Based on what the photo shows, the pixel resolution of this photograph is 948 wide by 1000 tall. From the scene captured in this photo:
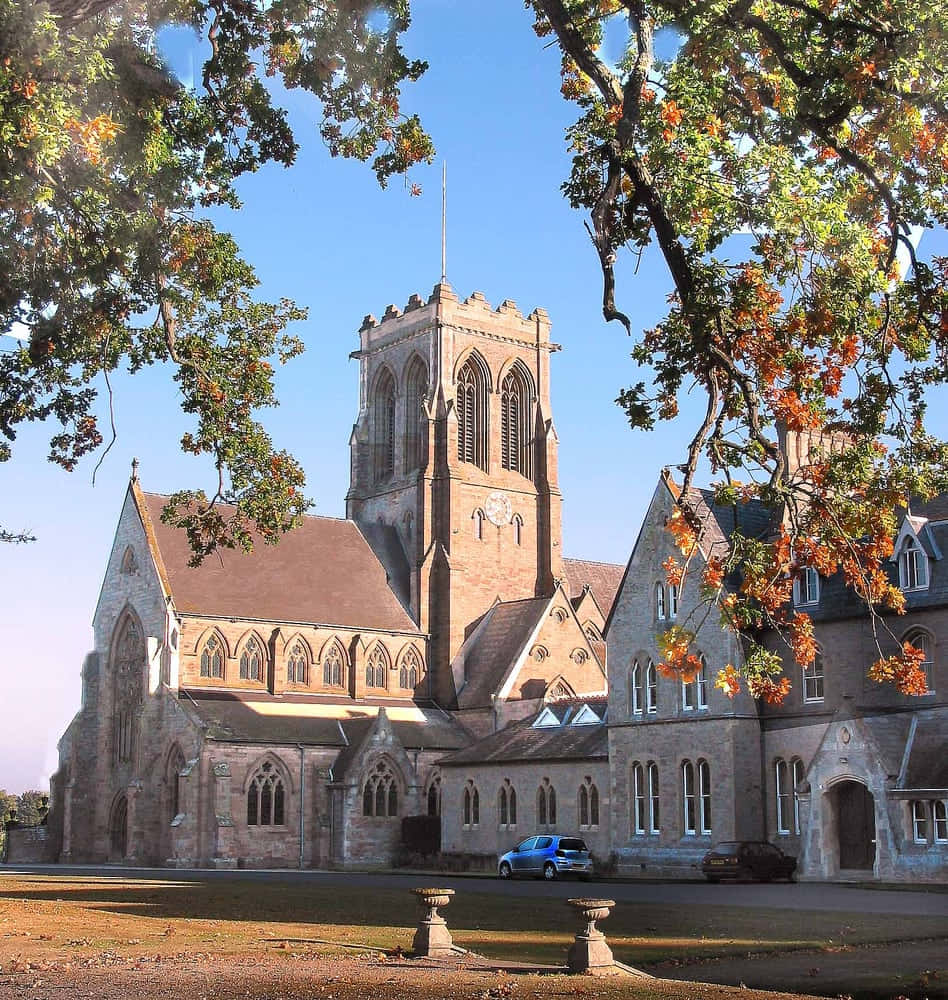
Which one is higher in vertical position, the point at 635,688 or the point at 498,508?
the point at 498,508

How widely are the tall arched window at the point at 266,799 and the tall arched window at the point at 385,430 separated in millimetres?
21115

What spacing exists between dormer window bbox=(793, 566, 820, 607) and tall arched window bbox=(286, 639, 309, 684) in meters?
28.3

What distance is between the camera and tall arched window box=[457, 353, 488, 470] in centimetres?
7319

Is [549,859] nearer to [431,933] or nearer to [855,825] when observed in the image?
[855,825]

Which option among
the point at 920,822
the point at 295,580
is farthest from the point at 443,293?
the point at 920,822

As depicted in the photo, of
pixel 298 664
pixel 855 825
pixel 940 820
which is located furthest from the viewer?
pixel 298 664

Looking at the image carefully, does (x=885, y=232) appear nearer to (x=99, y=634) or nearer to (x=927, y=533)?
(x=927, y=533)

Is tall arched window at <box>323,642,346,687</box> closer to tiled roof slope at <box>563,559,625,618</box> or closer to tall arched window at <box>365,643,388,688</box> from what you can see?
tall arched window at <box>365,643,388,688</box>

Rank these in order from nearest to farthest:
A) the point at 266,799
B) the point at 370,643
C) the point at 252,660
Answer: the point at 266,799 → the point at 252,660 → the point at 370,643

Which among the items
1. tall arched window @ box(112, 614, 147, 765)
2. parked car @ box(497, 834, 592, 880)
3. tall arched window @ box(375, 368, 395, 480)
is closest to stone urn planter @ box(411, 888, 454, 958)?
parked car @ box(497, 834, 592, 880)

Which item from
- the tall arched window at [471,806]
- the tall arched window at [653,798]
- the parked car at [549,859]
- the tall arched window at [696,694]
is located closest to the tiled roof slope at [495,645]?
the tall arched window at [471,806]

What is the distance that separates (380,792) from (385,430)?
906 inches

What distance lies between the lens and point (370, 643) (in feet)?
218

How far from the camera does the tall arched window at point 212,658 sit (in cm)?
6153
